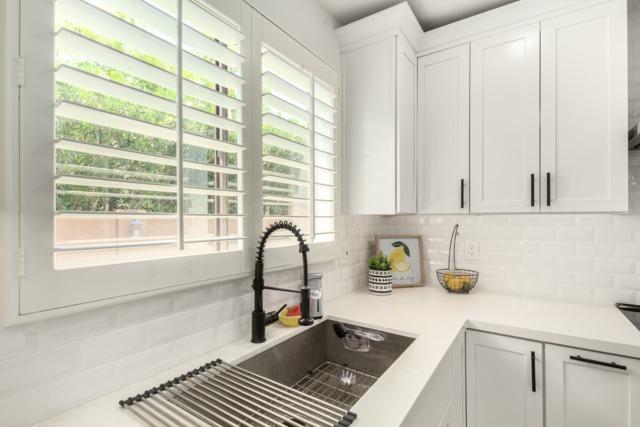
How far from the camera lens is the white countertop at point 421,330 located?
2.76 feet

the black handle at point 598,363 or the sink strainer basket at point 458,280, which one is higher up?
the sink strainer basket at point 458,280

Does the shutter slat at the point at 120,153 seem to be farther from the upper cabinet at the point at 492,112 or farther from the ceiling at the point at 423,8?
the ceiling at the point at 423,8

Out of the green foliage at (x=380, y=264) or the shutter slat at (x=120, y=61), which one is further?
the green foliage at (x=380, y=264)

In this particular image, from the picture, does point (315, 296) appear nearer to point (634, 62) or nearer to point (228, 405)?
point (228, 405)

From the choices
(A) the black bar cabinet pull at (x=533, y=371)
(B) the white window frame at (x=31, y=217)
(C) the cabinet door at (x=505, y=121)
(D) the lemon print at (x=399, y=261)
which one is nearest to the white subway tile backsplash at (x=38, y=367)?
(B) the white window frame at (x=31, y=217)

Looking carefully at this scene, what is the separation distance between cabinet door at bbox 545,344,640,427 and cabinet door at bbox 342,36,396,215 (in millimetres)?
995

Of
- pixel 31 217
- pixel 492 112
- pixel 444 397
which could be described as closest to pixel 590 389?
pixel 444 397

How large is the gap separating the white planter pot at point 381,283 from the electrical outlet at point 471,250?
0.58m

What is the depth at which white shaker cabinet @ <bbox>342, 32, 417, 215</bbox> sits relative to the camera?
5.97 ft

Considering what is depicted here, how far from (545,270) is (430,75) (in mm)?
1371

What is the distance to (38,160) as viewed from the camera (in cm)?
77

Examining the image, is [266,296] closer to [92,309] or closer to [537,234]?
[92,309]

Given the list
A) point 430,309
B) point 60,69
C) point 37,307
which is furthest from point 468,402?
point 60,69

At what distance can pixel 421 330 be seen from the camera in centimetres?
139
